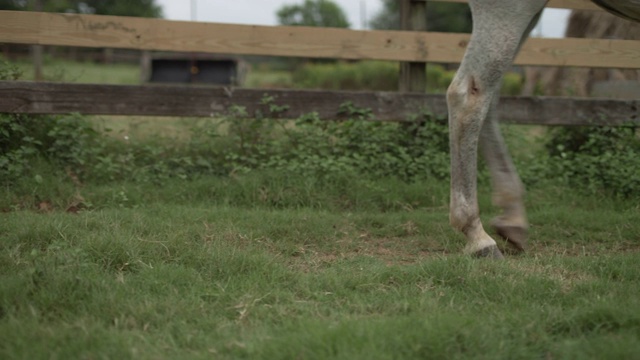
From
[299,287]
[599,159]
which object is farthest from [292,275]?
[599,159]

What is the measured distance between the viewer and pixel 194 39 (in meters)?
5.65

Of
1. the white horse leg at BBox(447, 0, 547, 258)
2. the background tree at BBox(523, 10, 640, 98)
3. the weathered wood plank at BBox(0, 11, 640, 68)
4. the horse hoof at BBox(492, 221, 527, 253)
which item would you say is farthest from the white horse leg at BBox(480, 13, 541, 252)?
the background tree at BBox(523, 10, 640, 98)

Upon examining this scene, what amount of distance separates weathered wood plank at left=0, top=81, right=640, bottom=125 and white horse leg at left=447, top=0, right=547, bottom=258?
2.04 m

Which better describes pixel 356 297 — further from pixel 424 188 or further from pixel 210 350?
pixel 424 188

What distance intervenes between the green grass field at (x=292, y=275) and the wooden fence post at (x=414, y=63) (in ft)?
4.39

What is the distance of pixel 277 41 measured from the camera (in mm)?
5754

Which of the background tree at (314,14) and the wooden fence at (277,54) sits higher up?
the background tree at (314,14)

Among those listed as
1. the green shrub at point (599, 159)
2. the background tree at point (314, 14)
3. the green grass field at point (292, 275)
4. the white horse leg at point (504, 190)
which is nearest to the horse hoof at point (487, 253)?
the green grass field at point (292, 275)

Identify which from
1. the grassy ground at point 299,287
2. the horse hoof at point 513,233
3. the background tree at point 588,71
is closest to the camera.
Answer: the grassy ground at point 299,287

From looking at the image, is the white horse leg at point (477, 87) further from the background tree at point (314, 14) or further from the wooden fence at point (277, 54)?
the background tree at point (314, 14)

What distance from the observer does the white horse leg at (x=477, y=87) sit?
11.4 feet

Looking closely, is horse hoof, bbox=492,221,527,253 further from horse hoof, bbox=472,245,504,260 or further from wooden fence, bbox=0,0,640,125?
wooden fence, bbox=0,0,640,125

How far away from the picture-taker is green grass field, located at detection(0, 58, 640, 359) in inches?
98.0

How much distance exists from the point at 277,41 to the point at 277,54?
14cm
